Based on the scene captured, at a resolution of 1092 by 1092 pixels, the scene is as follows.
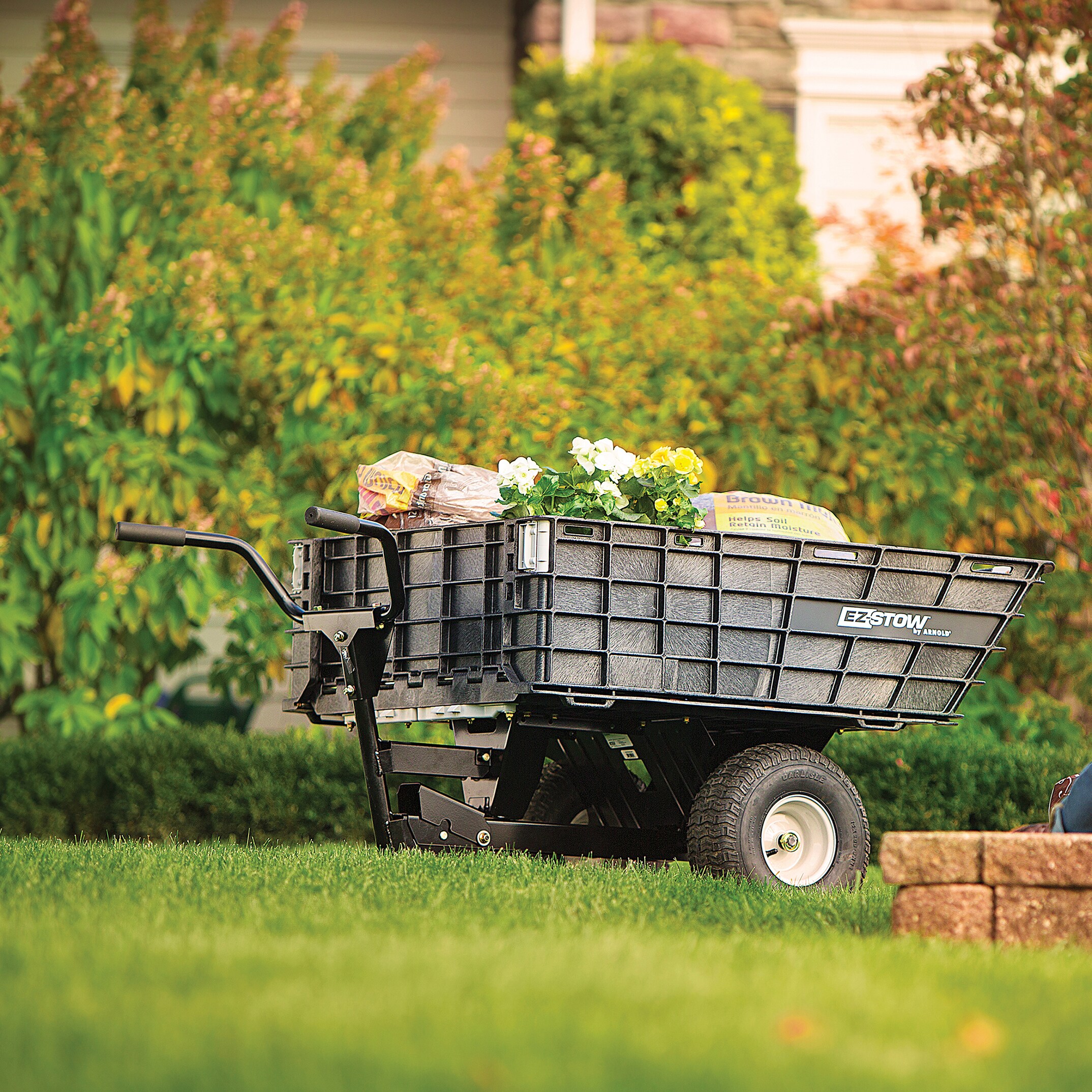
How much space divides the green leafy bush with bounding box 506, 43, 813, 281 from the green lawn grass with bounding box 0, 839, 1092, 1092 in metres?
5.82

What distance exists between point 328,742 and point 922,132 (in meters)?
4.33

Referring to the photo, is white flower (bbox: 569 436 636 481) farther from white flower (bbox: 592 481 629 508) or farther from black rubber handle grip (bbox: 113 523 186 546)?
black rubber handle grip (bbox: 113 523 186 546)

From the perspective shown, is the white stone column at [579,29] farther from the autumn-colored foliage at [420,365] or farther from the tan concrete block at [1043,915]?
the tan concrete block at [1043,915]

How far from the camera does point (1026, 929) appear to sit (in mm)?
3559

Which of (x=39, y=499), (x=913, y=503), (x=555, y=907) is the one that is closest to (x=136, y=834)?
(x=39, y=499)

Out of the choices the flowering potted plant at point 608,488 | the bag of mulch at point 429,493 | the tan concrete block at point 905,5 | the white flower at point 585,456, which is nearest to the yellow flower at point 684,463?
the flowering potted plant at point 608,488

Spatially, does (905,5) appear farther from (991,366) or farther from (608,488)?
(608,488)

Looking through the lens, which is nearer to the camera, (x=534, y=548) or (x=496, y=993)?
(x=496, y=993)

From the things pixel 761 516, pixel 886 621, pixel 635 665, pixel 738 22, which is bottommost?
pixel 635 665

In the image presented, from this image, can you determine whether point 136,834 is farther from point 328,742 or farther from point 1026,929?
point 1026,929

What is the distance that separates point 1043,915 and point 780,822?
1.41 meters

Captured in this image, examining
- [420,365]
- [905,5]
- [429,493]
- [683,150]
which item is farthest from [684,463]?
[905,5]

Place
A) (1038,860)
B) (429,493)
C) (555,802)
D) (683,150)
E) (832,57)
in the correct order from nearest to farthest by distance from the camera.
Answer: (1038,860)
(429,493)
(555,802)
(683,150)
(832,57)

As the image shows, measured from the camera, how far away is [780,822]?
4891mm
